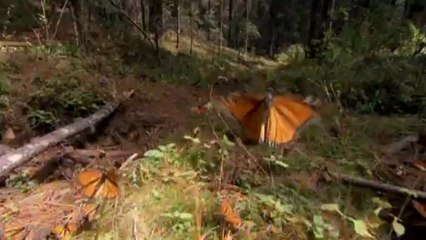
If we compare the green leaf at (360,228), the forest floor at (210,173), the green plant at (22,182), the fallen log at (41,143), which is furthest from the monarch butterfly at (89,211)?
the green leaf at (360,228)

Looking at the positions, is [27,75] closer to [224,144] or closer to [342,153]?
[224,144]

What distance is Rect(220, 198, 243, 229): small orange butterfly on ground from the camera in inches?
96.0

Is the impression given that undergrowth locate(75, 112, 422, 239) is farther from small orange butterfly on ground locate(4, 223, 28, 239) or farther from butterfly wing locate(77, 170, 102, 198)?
small orange butterfly on ground locate(4, 223, 28, 239)

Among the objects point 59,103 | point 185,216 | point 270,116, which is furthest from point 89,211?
point 59,103

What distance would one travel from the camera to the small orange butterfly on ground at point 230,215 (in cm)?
244

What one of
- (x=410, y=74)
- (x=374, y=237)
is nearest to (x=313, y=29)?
(x=410, y=74)

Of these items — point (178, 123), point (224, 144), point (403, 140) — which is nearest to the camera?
point (224, 144)

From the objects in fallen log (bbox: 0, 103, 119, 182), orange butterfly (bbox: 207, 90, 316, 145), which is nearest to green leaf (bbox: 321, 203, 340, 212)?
orange butterfly (bbox: 207, 90, 316, 145)

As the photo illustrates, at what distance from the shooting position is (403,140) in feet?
12.1

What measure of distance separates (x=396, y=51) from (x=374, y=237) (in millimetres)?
6765

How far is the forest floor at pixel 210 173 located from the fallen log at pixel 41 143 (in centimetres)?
12

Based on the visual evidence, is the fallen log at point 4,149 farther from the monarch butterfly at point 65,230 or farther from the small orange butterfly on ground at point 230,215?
the small orange butterfly on ground at point 230,215

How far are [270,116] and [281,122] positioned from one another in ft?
0.39

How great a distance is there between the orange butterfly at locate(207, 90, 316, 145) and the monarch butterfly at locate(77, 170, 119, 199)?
1290 mm
